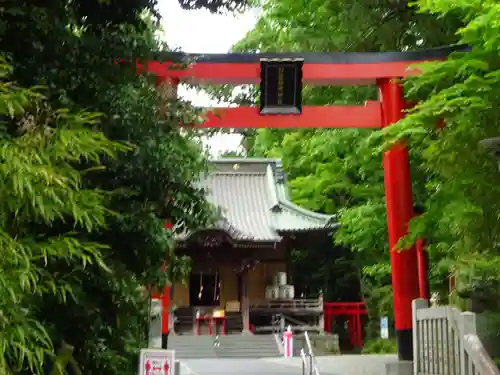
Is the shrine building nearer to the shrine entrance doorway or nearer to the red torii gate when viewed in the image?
the shrine entrance doorway

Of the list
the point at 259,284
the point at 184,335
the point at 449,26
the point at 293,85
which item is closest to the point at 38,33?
the point at 293,85

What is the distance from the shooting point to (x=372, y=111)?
1044 cm

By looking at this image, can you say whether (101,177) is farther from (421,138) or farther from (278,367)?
(278,367)

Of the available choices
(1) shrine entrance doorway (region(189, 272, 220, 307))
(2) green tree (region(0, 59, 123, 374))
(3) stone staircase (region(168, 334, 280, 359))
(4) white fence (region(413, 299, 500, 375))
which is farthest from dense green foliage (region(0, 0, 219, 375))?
(1) shrine entrance doorway (region(189, 272, 220, 307))

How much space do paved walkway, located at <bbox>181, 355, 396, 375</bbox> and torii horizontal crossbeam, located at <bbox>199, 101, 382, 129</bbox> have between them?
423cm

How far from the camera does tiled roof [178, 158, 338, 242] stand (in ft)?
66.0

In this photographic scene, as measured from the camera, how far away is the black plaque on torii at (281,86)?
971 cm

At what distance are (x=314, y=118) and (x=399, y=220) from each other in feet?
6.88

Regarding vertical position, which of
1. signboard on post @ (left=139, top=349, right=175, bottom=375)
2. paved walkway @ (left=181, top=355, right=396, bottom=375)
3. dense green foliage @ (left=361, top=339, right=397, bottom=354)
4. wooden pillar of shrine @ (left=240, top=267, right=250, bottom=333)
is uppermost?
wooden pillar of shrine @ (left=240, top=267, right=250, bottom=333)

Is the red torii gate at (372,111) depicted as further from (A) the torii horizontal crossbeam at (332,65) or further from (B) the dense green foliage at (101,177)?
(B) the dense green foliage at (101,177)

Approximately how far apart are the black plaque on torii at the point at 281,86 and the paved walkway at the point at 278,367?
4.79 metres

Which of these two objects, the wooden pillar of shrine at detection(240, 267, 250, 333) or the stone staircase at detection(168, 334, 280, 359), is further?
the wooden pillar of shrine at detection(240, 267, 250, 333)

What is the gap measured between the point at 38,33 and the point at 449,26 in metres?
9.55

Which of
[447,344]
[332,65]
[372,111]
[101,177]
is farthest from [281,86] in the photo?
[101,177]
